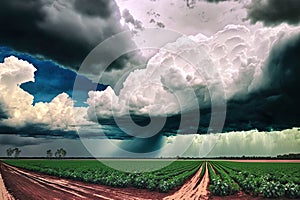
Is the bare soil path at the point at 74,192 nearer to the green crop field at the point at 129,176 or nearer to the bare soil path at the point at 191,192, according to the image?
the green crop field at the point at 129,176

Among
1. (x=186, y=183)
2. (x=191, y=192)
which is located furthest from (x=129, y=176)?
(x=186, y=183)

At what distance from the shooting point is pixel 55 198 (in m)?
14.3

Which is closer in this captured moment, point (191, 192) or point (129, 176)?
point (191, 192)

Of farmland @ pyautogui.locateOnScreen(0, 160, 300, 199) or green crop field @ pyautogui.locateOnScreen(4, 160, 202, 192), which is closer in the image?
farmland @ pyautogui.locateOnScreen(0, 160, 300, 199)

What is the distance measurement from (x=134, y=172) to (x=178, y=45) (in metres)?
6.38

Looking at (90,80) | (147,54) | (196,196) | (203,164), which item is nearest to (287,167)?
(203,164)

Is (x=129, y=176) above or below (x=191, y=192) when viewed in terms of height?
above

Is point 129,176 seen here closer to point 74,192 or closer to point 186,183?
point 74,192

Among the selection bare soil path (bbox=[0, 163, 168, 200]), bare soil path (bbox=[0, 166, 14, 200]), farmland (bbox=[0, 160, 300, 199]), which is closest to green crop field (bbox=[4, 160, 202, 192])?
farmland (bbox=[0, 160, 300, 199])

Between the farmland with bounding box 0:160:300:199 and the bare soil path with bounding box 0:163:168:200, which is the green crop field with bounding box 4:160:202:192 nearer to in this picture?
the farmland with bounding box 0:160:300:199

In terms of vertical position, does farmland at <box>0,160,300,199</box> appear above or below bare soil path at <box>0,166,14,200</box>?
above

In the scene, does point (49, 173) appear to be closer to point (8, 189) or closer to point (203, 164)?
point (8, 189)

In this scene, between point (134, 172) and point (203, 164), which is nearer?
point (134, 172)

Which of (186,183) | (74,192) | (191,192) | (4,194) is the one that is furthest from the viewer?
(186,183)
